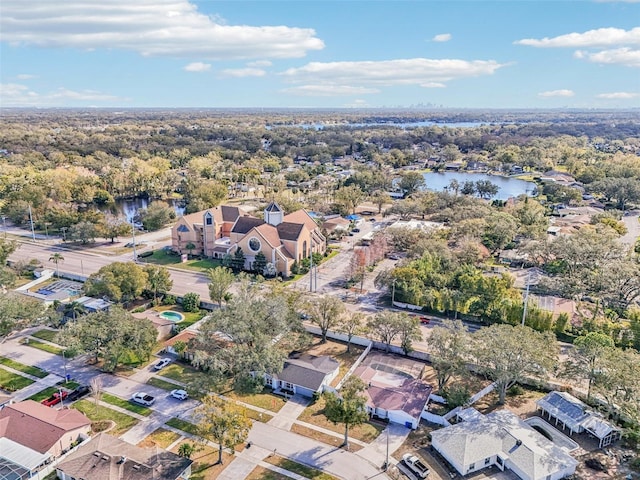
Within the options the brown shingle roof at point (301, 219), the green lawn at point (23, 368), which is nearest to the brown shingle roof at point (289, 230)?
the brown shingle roof at point (301, 219)

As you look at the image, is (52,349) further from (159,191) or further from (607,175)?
(607,175)

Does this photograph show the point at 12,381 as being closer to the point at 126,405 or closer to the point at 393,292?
the point at 126,405

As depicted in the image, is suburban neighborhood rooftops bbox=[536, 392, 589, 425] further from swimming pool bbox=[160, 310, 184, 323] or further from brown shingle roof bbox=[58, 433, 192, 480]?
swimming pool bbox=[160, 310, 184, 323]

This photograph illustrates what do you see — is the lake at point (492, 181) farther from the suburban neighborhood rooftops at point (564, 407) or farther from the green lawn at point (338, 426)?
the green lawn at point (338, 426)

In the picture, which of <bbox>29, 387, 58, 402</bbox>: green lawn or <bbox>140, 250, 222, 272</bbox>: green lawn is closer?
<bbox>29, 387, 58, 402</bbox>: green lawn

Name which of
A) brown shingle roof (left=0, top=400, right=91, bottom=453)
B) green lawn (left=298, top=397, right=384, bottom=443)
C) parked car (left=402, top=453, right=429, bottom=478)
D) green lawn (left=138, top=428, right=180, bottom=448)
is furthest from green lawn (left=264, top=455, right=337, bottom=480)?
brown shingle roof (left=0, top=400, right=91, bottom=453)

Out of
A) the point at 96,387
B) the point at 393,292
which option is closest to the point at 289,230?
the point at 393,292

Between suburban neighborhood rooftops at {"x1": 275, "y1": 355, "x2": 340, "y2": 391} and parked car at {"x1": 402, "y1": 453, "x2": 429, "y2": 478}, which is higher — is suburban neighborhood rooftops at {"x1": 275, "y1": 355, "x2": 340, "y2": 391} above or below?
above
